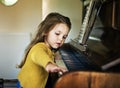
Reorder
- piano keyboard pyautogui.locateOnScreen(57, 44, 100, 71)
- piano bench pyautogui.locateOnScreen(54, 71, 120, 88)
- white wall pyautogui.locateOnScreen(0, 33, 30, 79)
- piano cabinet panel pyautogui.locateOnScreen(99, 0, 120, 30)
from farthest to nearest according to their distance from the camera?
white wall pyautogui.locateOnScreen(0, 33, 30, 79) → piano cabinet panel pyautogui.locateOnScreen(99, 0, 120, 30) → piano keyboard pyautogui.locateOnScreen(57, 44, 100, 71) → piano bench pyautogui.locateOnScreen(54, 71, 120, 88)

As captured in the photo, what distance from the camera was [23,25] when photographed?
4.46m

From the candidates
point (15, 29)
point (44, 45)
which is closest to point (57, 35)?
point (44, 45)

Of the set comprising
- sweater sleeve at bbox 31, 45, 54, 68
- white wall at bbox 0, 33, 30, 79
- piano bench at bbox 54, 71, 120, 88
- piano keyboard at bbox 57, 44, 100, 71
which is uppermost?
sweater sleeve at bbox 31, 45, 54, 68

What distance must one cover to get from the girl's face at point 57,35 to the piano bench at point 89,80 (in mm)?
533

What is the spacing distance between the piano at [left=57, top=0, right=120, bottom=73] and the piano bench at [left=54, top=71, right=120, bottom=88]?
293 mm

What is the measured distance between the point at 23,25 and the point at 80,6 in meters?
1.27

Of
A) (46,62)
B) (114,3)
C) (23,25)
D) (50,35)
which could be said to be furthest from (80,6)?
(46,62)

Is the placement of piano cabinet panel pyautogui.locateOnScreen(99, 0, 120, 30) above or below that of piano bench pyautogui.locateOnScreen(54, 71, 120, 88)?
above

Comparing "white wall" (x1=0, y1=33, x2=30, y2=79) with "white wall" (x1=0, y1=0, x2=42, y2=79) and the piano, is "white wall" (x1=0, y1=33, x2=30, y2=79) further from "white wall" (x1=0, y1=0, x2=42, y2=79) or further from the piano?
the piano

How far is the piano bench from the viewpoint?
3.73 feet

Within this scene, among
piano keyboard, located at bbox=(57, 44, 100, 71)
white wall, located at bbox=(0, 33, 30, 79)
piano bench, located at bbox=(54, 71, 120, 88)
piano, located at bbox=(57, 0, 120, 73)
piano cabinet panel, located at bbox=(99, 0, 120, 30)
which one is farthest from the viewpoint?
white wall, located at bbox=(0, 33, 30, 79)

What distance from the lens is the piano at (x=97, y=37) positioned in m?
1.58

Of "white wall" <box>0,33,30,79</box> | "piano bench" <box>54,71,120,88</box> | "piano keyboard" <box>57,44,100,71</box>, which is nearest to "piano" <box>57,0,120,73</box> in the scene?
"piano keyboard" <box>57,44,100,71</box>

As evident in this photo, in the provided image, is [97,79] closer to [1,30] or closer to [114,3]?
[114,3]
